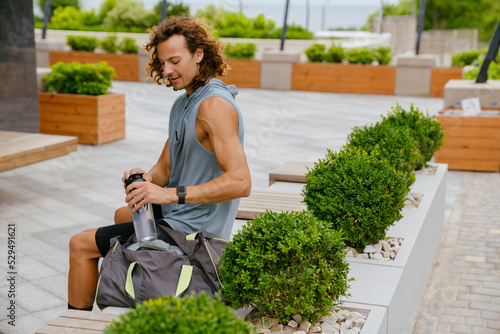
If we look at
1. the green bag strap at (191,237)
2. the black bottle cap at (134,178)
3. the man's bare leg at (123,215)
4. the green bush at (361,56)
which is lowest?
the man's bare leg at (123,215)

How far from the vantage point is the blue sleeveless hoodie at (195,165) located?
294 cm

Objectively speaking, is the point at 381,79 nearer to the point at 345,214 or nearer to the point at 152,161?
the point at 152,161

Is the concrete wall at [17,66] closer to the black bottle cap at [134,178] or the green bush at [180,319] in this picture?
the black bottle cap at [134,178]

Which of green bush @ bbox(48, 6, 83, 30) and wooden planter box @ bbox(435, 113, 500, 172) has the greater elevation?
green bush @ bbox(48, 6, 83, 30)

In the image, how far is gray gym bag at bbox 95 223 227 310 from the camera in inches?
103

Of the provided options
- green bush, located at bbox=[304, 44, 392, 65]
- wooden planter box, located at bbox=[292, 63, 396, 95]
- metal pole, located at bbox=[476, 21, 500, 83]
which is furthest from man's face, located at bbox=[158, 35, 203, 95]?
green bush, located at bbox=[304, 44, 392, 65]

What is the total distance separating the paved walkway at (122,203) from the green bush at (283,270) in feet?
5.24

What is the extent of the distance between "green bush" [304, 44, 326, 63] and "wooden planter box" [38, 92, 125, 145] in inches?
337

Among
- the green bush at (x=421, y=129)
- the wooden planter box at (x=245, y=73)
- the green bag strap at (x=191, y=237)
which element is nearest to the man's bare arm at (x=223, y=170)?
the green bag strap at (x=191, y=237)

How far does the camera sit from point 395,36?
31953 mm

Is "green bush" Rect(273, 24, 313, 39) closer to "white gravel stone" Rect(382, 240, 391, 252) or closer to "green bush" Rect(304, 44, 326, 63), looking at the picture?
"green bush" Rect(304, 44, 326, 63)

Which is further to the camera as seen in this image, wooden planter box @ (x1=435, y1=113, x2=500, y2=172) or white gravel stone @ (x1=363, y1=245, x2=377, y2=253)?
wooden planter box @ (x1=435, y1=113, x2=500, y2=172)

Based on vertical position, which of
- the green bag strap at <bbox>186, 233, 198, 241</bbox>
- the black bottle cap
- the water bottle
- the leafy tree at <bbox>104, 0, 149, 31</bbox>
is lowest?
the green bag strap at <bbox>186, 233, 198, 241</bbox>

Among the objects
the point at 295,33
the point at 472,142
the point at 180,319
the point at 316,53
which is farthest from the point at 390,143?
the point at 295,33
